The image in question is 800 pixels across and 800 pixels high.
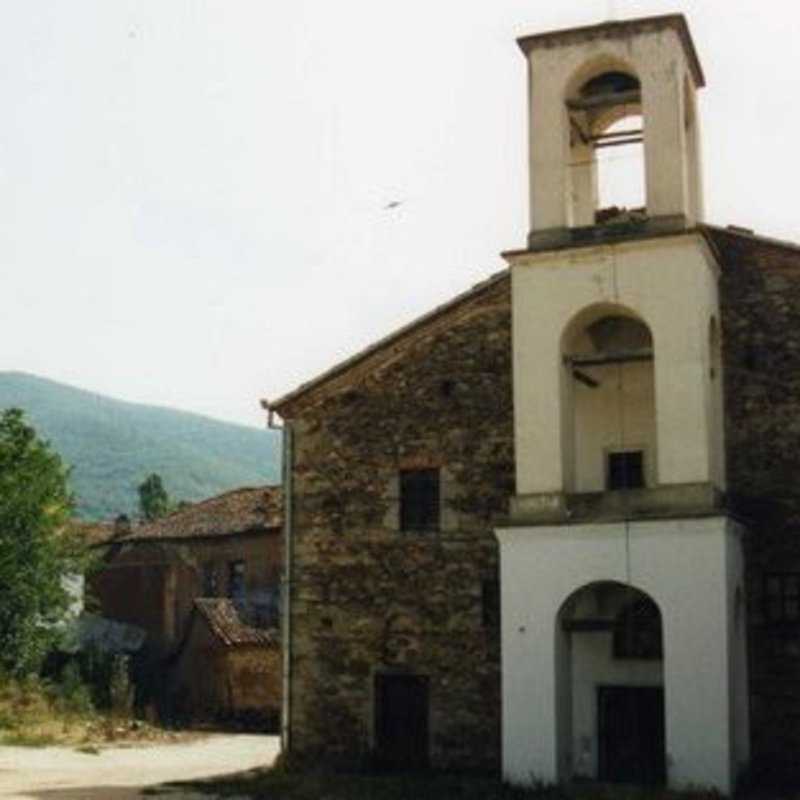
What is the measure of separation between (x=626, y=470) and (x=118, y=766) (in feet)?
39.2

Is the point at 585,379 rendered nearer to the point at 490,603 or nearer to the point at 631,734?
the point at 490,603

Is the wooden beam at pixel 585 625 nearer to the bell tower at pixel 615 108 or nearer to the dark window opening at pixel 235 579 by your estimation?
the bell tower at pixel 615 108

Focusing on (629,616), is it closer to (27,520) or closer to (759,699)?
(759,699)

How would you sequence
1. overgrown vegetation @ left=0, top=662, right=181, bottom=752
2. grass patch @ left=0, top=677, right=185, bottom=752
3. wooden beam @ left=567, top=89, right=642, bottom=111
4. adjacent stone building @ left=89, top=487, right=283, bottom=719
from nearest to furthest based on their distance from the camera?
wooden beam @ left=567, top=89, right=642, bottom=111 → grass patch @ left=0, top=677, right=185, bottom=752 → overgrown vegetation @ left=0, top=662, right=181, bottom=752 → adjacent stone building @ left=89, top=487, right=283, bottom=719

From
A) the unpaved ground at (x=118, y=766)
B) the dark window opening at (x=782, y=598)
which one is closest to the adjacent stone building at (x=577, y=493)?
the dark window opening at (x=782, y=598)

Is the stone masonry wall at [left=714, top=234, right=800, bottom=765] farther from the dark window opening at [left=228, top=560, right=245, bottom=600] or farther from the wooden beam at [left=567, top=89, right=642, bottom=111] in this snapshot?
the dark window opening at [left=228, top=560, right=245, bottom=600]

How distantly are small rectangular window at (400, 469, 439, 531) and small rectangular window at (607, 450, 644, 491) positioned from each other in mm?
3099

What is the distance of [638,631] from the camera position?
1995 centimetres

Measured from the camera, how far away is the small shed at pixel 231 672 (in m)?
34.9

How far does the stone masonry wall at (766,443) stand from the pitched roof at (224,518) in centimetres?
2462

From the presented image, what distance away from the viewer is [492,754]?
Answer: 20453mm

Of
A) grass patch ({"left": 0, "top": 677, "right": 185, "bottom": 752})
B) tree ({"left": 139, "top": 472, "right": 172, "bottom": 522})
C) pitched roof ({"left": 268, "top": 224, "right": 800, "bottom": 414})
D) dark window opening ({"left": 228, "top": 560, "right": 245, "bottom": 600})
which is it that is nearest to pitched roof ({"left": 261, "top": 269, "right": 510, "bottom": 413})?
pitched roof ({"left": 268, "top": 224, "right": 800, "bottom": 414})

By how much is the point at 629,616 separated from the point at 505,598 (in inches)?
92.7

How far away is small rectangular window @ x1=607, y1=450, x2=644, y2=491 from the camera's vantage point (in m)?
20.7
